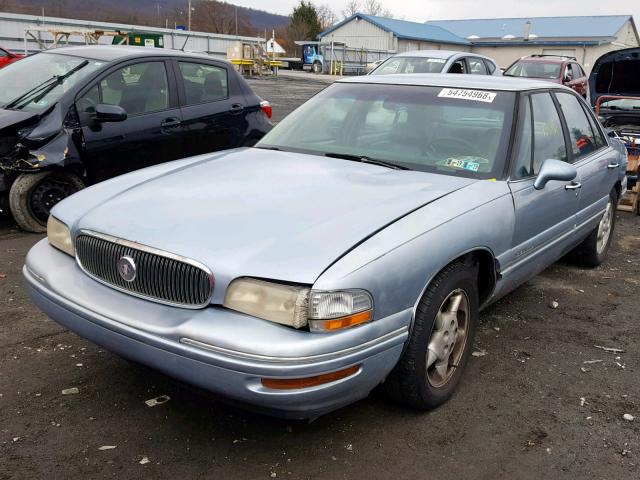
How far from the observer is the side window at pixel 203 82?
645 centimetres

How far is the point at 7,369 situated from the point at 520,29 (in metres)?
59.5

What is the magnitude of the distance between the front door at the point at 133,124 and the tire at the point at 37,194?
24 centimetres

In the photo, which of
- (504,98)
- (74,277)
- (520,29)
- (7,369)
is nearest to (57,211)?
(74,277)

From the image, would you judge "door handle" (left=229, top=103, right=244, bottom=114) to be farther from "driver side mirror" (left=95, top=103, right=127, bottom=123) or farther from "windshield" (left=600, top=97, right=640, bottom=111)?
"windshield" (left=600, top=97, right=640, bottom=111)

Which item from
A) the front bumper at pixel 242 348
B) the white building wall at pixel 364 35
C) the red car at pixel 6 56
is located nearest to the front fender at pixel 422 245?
the front bumper at pixel 242 348

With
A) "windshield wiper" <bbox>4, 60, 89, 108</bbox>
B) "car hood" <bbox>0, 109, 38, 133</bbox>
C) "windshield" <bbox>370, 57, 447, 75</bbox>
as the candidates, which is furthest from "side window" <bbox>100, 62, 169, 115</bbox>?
"windshield" <bbox>370, 57, 447, 75</bbox>

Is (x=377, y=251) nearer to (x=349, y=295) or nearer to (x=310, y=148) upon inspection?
(x=349, y=295)

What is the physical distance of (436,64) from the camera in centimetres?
1291

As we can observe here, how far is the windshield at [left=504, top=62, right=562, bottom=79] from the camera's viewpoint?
54.3ft

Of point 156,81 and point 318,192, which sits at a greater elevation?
point 156,81

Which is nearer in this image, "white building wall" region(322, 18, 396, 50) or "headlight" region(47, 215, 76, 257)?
"headlight" region(47, 215, 76, 257)

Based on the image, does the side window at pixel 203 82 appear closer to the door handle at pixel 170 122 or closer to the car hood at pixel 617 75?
the door handle at pixel 170 122

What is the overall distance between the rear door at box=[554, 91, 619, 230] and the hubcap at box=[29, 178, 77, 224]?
4.27 metres

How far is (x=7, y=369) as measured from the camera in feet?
11.0
